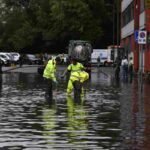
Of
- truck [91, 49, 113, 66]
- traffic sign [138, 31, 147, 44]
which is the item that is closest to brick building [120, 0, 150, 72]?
traffic sign [138, 31, 147, 44]

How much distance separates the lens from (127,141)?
533 inches

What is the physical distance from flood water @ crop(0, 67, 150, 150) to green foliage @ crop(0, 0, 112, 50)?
73583 millimetres

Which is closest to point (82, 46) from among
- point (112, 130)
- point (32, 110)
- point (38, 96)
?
point (38, 96)

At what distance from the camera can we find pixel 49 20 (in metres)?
106

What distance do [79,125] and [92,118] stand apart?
191cm

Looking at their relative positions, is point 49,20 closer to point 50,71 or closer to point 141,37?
point 141,37

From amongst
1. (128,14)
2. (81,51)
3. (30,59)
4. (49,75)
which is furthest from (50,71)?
(30,59)

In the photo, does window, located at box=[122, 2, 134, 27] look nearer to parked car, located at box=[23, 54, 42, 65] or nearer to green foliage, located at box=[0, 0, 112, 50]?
green foliage, located at box=[0, 0, 112, 50]

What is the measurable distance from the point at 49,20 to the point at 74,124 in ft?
293

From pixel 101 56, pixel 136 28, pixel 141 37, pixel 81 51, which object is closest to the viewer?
pixel 141 37

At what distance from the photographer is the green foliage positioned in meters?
99.9

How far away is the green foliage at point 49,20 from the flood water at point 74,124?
73583mm

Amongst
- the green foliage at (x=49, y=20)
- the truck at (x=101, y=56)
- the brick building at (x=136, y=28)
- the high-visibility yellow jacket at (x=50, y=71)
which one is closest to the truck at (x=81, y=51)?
the brick building at (x=136, y=28)

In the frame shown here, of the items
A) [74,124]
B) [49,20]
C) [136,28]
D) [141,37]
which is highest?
[49,20]
